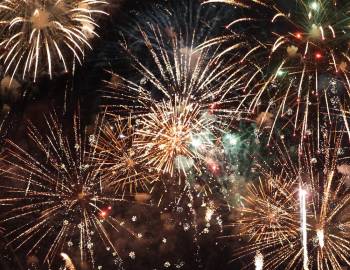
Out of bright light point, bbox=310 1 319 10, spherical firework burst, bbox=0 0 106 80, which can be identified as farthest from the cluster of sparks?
bright light point, bbox=310 1 319 10

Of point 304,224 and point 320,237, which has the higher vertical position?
point 304,224

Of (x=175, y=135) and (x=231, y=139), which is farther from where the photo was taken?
(x=231, y=139)

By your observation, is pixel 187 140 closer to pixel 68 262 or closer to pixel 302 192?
pixel 302 192

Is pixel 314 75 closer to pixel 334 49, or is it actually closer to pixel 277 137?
pixel 334 49

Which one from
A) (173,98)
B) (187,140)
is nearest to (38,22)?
(173,98)

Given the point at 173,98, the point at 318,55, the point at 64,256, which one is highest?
Result: the point at 318,55

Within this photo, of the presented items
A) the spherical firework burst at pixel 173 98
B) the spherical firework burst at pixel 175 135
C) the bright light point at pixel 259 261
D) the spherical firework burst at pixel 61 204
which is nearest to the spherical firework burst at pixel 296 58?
the spherical firework burst at pixel 173 98

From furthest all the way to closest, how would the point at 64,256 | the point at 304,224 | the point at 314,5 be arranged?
1. the point at 64,256
2. the point at 304,224
3. the point at 314,5

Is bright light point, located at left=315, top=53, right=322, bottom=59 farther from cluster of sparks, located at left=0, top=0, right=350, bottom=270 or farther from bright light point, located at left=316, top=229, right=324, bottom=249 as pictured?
bright light point, located at left=316, top=229, right=324, bottom=249
